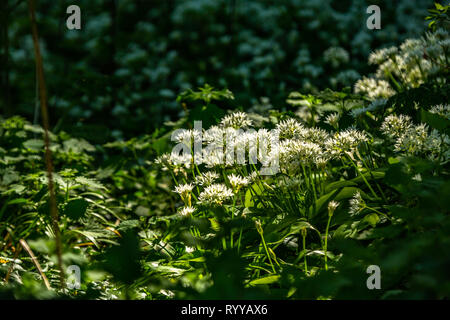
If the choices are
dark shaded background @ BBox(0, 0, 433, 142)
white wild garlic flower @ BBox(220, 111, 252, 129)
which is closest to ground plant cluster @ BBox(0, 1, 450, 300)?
white wild garlic flower @ BBox(220, 111, 252, 129)

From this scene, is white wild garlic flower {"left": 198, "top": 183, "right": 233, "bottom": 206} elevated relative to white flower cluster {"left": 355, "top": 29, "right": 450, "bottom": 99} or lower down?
lower down

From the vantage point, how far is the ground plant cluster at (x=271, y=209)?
0.85 m

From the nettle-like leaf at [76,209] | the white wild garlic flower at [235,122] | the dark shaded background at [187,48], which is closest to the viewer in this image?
the nettle-like leaf at [76,209]

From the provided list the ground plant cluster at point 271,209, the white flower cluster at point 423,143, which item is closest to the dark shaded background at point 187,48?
the ground plant cluster at point 271,209

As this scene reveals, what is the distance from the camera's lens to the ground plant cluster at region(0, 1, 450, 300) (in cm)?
85

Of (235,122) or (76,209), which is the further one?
(235,122)

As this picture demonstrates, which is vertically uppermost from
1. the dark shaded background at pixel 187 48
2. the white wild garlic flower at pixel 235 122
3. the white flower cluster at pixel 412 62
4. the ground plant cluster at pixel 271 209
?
the dark shaded background at pixel 187 48

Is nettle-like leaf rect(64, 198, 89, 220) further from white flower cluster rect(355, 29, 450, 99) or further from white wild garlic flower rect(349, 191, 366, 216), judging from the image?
white flower cluster rect(355, 29, 450, 99)

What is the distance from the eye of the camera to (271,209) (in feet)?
5.27

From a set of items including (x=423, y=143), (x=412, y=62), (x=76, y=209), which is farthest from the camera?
(x=412, y=62)

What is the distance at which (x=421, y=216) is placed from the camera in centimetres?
91

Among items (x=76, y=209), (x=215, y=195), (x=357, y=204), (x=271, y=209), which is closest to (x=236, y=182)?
(x=215, y=195)

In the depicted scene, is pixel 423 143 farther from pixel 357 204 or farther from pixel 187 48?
pixel 187 48

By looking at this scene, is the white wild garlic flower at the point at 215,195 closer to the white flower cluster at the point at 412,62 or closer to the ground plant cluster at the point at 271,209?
the ground plant cluster at the point at 271,209
